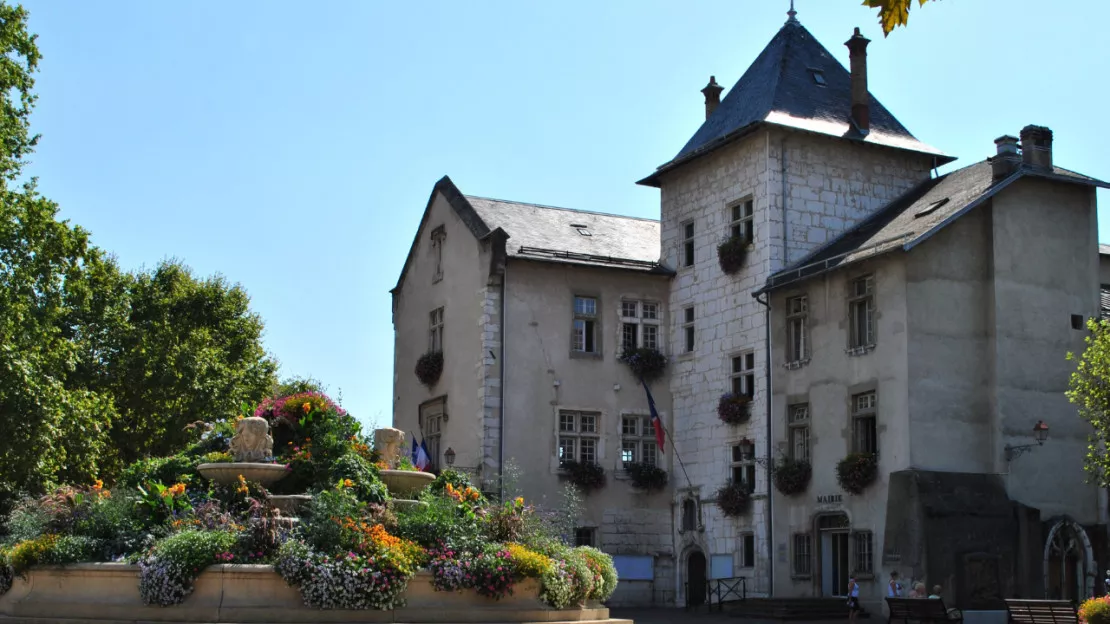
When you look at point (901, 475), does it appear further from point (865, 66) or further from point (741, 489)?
point (865, 66)

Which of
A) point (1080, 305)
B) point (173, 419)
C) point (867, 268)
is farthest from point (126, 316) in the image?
point (1080, 305)

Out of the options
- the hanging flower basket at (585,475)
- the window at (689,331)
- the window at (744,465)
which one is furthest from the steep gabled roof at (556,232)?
the window at (744,465)

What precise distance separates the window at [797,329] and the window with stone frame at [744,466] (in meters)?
2.63

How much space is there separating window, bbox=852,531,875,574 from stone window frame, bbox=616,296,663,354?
30.3ft

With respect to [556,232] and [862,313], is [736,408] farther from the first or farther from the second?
[556,232]

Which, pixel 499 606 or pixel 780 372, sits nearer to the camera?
pixel 499 606

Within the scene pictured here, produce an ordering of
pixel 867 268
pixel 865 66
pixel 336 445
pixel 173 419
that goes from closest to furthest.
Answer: pixel 336 445 < pixel 867 268 < pixel 865 66 < pixel 173 419

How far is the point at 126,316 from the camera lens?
4688 centimetres

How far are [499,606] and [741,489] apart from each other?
17.0 metres

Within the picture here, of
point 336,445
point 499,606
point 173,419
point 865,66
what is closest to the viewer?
point 499,606

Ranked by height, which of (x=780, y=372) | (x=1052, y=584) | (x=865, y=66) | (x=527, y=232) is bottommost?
(x=1052, y=584)

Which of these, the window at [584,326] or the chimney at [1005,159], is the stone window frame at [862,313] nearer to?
the chimney at [1005,159]

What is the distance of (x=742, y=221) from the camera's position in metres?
37.0

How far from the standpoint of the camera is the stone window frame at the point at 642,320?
39.0 m
